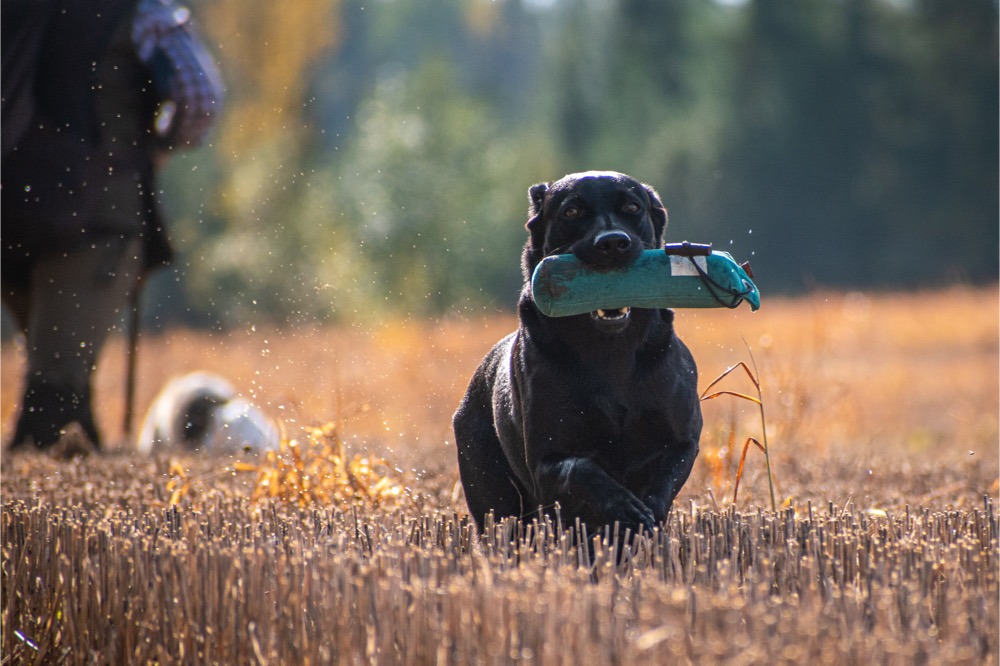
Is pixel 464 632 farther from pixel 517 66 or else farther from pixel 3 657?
pixel 517 66

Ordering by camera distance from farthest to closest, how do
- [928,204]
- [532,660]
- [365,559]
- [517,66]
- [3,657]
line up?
[517,66] < [928,204] < [3,657] < [365,559] < [532,660]

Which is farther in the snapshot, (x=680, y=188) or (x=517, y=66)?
(x=517, y=66)

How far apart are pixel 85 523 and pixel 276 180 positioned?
27.4 meters

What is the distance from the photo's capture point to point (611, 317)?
140 inches

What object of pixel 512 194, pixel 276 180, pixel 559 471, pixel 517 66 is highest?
pixel 517 66

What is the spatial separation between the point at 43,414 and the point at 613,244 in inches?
173

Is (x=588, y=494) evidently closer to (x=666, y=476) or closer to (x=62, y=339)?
(x=666, y=476)

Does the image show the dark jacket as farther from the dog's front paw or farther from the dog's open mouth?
the dog's front paw

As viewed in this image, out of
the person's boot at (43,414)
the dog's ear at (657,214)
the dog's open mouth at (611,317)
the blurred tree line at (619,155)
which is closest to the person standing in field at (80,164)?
the person's boot at (43,414)

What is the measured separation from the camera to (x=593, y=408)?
3.56 meters

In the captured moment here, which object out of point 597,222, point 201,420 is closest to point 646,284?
point 597,222

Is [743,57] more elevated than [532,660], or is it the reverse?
[743,57]

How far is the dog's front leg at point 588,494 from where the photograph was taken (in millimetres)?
3355

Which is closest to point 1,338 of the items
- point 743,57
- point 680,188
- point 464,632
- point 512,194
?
point 512,194
